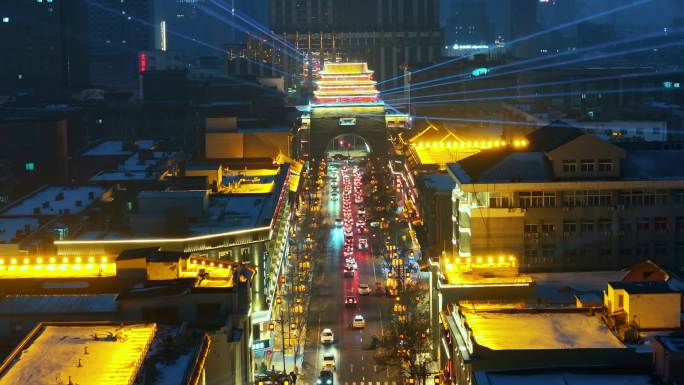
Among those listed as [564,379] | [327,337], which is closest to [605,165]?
[327,337]

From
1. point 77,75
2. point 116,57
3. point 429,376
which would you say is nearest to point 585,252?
point 429,376

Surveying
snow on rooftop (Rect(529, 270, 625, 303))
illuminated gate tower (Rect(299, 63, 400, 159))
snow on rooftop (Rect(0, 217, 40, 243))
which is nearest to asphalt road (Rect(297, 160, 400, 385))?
snow on rooftop (Rect(529, 270, 625, 303))

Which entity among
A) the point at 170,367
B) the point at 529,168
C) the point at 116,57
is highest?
the point at 116,57

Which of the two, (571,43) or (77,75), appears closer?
(77,75)

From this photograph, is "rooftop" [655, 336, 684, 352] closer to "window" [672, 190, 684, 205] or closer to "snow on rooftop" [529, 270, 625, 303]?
"snow on rooftop" [529, 270, 625, 303]

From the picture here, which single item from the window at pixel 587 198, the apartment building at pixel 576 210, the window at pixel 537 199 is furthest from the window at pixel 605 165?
the window at pixel 537 199

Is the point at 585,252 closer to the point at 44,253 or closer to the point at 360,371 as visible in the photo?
the point at 360,371
